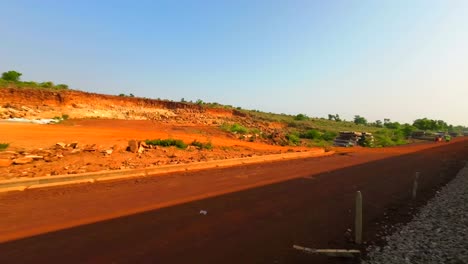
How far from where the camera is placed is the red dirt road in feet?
19.1

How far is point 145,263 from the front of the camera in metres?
5.35

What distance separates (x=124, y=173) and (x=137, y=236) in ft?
21.9

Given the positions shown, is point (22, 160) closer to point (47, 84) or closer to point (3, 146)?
point (3, 146)

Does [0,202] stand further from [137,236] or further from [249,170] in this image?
[249,170]

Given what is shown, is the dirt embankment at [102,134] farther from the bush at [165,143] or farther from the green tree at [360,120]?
the green tree at [360,120]

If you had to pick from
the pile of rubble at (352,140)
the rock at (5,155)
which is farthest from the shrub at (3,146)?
the pile of rubble at (352,140)

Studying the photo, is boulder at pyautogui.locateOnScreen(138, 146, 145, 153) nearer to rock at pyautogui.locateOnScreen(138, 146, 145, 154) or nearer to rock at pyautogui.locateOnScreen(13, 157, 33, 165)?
rock at pyautogui.locateOnScreen(138, 146, 145, 154)

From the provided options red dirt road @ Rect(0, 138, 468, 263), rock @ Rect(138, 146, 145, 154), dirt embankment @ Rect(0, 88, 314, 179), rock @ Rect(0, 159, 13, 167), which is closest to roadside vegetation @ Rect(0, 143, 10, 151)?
dirt embankment @ Rect(0, 88, 314, 179)

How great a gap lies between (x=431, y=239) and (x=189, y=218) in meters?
5.33

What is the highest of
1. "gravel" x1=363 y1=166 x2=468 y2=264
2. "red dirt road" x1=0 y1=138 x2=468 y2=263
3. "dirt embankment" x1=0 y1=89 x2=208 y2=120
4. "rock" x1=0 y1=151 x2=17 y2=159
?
"dirt embankment" x1=0 y1=89 x2=208 y2=120

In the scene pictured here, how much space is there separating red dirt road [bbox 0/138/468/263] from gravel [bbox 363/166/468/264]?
1.79ft

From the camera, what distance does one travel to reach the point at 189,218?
7.95 m

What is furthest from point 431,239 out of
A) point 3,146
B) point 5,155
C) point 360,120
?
point 360,120

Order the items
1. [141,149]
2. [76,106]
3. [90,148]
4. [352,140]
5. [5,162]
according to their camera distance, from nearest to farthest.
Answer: [5,162]
[90,148]
[141,149]
[76,106]
[352,140]
